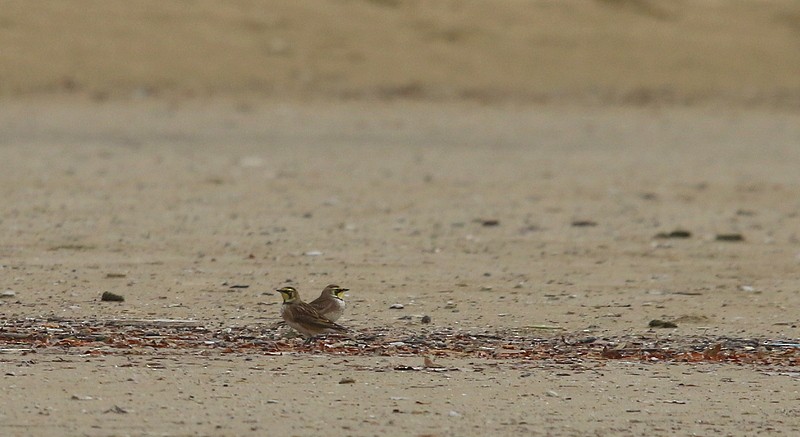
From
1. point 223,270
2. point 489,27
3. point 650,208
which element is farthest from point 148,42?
point 223,270

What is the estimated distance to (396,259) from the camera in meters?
8.97

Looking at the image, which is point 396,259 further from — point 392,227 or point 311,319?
point 311,319

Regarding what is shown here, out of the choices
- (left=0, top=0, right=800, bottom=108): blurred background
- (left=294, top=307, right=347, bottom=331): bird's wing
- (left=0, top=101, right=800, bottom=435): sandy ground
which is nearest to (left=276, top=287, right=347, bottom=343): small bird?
(left=294, top=307, right=347, bottom=331): bird's wing

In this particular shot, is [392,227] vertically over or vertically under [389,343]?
under

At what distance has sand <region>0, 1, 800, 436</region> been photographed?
568 centimetres

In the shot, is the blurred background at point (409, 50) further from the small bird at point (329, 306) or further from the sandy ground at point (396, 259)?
the small bird at point (329, 306)

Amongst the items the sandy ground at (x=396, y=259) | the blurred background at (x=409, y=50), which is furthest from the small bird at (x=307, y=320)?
the blurred background at (x=409, y=50)

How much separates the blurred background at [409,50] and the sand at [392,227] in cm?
7

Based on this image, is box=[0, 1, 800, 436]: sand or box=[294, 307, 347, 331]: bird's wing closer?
box=[0, 1, 800, 436]: sand

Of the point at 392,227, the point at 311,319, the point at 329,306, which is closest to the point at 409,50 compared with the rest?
the point at 392,227

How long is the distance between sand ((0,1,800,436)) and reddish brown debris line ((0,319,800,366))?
2 centimetres

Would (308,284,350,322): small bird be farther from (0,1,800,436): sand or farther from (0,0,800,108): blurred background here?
(0,0,800,108): blurred background

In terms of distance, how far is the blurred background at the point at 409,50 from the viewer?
21.1 metres

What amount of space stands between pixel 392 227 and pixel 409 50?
1288 centimetres
